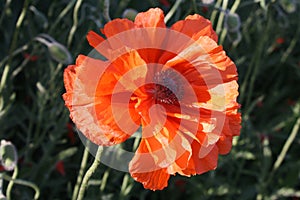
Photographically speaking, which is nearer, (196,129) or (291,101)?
(196,129)

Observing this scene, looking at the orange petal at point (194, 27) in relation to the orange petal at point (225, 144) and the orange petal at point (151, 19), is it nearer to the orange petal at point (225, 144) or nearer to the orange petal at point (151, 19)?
the orange petal at point (151, 19)

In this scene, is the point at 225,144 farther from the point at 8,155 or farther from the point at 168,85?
the point at 8,155

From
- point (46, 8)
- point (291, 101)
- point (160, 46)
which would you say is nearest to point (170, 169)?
point (160, 46)

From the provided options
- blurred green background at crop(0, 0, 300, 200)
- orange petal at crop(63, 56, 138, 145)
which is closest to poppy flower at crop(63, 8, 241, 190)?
orange petal at crop(63, 56, 138, 145)

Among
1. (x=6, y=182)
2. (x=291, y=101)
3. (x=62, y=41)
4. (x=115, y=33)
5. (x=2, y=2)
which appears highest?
(x=115, y=33)

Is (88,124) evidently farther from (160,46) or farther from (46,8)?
(46,8)

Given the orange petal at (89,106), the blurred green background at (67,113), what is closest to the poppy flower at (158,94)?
the orange petal at (89,106)

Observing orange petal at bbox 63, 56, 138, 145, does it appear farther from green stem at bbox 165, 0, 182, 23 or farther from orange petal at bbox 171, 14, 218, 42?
green stem at bbox 165, 0, 182, 23
